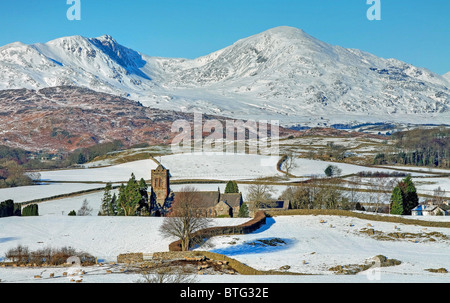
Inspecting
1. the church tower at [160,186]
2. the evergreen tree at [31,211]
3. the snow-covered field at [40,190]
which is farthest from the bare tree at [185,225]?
the snow-covered field at [40,190]

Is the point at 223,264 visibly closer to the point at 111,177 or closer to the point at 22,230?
the point at 22,230

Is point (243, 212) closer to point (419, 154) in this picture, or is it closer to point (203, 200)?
point (203, 200)

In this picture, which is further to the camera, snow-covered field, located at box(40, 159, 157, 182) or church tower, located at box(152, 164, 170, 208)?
snow-covered field, located at box(40, 159, 157, 182)

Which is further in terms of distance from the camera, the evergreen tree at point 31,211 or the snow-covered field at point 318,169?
the snow-covered field at point 318,169

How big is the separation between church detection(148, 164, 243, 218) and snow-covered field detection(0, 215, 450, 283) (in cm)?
1036

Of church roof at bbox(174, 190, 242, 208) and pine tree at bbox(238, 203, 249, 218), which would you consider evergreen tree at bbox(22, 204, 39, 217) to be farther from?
pine tree at bbox(238, 203, 249, 218)

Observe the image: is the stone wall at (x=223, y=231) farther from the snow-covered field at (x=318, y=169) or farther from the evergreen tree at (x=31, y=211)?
the snow-covered field at (x=318, y=169)

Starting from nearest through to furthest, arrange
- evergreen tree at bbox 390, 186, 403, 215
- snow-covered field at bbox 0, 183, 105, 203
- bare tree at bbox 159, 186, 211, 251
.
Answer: bare tree at bbox 159, 186, 211, 251, evergreen tree at bbox 390, 186, 403, 215, snow-covered field at bbox 0, 183, 105, 203

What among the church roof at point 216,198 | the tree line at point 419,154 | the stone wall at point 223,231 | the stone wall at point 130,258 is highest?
the tree line at point 419,154

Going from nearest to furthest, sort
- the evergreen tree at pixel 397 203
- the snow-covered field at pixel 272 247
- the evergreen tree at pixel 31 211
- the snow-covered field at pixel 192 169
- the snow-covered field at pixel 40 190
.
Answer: the snow-covered field at pixel 272 247 < the evergreen tree at pixel 31 211 < the evergreen tree at pixel 397 203 < the snow-covered field at pixel 40 190 < the snow-covered field at pixel 192 169

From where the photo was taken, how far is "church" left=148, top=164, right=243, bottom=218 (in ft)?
225

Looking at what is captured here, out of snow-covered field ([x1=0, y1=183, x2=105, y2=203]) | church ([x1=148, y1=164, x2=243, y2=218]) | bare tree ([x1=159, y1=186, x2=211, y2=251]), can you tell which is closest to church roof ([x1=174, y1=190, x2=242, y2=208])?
church ([x1=148, y1=164, x2=243, y2=218])

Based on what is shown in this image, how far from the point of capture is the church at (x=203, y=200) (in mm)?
68562

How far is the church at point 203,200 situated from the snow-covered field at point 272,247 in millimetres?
10356
